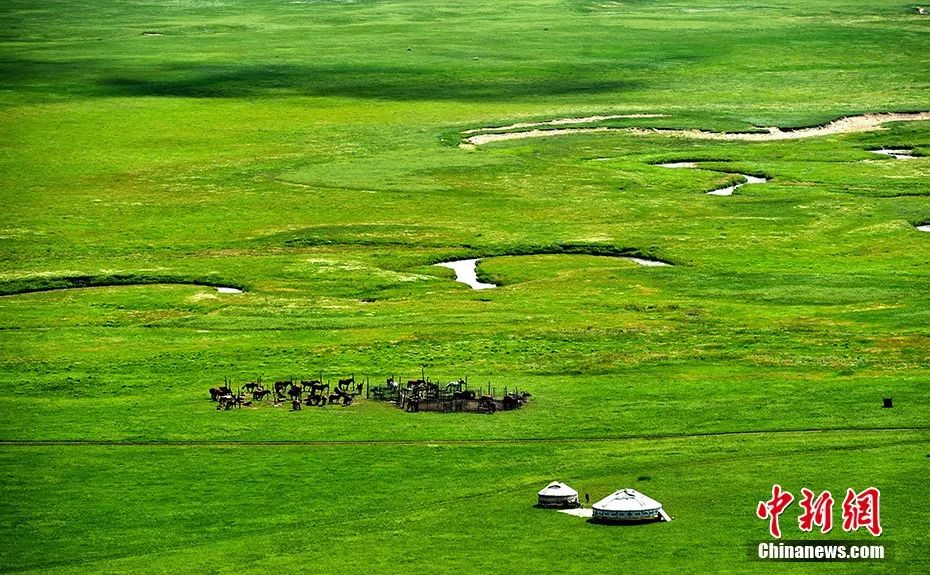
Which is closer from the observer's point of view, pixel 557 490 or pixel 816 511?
pixel 816 511

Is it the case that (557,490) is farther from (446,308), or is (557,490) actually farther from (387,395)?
(446,308)

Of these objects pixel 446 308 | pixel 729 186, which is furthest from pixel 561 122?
pixel 446 308

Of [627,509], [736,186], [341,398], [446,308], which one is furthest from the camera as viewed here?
[736,186]

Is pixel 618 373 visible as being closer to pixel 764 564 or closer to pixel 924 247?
pixel 764 564

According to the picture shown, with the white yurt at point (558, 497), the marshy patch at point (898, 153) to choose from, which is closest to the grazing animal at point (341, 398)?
the white yurt at point (558, 497)

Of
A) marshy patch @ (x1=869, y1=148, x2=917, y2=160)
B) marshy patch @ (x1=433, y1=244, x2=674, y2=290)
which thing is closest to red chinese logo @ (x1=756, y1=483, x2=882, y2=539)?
marshy patch @ (x1=433, y1=244, x2=674, y2=290)

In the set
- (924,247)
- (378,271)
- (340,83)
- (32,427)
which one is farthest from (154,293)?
(340,83)
